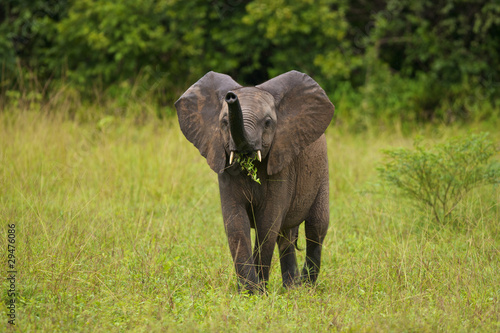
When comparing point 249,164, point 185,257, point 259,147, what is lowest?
point 185,257

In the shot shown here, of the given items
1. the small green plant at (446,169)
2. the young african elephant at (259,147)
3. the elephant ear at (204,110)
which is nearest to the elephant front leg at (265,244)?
the young african elephant at (259,147)

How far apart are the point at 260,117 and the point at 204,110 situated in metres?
0.54

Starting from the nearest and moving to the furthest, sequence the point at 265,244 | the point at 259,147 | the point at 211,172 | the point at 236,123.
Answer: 1. the point at 236,123
2. the point at 259,147
3. the point at 265,244
4. the point at 211,172

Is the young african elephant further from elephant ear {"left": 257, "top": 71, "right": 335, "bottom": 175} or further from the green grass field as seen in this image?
the green grass field

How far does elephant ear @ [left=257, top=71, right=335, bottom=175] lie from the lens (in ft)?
16.1

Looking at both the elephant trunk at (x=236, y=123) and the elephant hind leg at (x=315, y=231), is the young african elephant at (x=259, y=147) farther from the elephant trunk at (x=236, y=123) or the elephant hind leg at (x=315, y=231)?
the elephant hind leg at (x=315, y=231)

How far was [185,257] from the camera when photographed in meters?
5.90

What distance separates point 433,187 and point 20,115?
5.54 meters

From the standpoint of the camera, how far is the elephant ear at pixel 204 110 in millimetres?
4840

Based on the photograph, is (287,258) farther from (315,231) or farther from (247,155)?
(247,155)

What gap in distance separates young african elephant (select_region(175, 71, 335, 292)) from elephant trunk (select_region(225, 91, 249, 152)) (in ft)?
0.53

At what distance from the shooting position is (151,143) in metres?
9.52

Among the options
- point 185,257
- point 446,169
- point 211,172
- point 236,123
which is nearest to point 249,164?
point 236,123

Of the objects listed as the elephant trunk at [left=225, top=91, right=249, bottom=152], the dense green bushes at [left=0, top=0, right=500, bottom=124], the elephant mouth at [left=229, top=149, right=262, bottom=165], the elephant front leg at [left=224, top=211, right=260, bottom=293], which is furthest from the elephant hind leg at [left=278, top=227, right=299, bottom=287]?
the dense green bushes at [left=0, top=0, right=500, bottom=124]
